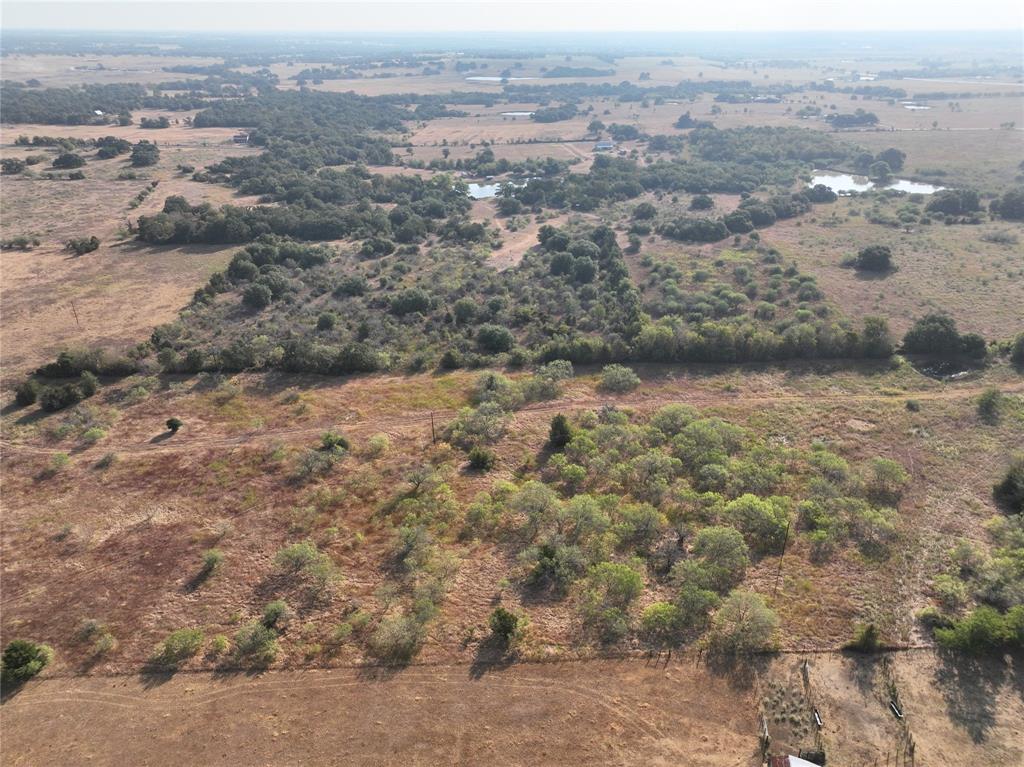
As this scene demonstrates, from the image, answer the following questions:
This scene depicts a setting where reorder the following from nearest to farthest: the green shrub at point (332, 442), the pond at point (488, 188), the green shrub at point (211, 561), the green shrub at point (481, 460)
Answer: the green shrub at point (211, 561), the green shrub at point (481, 460), the green shrub at point (332, 442), the pond at point (488, 188)

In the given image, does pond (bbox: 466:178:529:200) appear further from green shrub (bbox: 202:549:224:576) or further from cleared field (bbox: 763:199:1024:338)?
green shrub (bbox: 202:549:224:576)

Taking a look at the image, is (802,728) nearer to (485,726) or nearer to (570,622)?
(570,622)

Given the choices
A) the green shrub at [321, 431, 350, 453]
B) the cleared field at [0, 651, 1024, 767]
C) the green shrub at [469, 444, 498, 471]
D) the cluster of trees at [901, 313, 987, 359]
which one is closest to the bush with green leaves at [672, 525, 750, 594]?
the cleared field at [0, 651, 1024, 767]

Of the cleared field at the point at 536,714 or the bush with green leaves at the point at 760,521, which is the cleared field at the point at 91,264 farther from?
the bush with green leaves at the point at 760,521

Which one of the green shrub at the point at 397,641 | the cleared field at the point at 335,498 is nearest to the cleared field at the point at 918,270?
the cleared field at the point at 335,498

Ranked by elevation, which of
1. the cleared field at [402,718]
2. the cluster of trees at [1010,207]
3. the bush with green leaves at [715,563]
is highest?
the cluster of trees at [1010,207]

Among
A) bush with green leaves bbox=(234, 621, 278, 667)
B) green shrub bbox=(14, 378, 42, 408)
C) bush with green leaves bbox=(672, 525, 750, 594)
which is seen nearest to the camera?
bush with green leaves bbox=(234, 621, 278, 667)

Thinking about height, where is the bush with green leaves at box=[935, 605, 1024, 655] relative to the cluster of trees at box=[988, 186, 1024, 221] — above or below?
below

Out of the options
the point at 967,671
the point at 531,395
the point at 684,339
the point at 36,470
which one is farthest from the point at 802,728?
the point at 36,470
